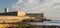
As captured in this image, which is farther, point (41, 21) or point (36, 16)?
point (36, 16)

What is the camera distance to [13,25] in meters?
4.99

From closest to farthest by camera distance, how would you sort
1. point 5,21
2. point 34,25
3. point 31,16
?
point 34,25
point 5,21
point 31,16

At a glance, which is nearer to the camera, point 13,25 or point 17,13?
point 13,25

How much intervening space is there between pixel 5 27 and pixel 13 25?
26 centimetres

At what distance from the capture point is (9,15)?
6.02m

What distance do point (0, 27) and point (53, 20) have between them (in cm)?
186

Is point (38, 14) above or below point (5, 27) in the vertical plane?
above

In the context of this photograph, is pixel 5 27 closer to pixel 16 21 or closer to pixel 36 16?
pixel 16 21

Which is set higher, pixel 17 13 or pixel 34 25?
pixel 17 13

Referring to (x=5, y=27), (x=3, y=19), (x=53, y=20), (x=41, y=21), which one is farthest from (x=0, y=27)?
(x=53, y=20)

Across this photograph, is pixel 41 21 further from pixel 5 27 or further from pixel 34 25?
pixel 5 27

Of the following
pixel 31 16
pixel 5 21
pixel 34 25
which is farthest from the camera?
pixel 31 16

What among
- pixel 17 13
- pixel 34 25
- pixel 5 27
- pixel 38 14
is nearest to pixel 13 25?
pixel 5 27

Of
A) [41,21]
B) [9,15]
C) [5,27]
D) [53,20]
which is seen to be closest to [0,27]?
[5,27]
